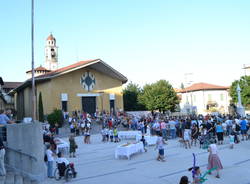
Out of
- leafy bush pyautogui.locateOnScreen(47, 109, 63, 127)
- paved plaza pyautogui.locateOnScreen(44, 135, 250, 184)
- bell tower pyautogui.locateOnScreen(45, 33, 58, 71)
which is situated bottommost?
paved plaza pyautogui.locateOnScreen(44, 135, 250, 184)

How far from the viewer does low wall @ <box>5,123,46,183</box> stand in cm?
966

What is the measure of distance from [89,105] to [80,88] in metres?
2.47

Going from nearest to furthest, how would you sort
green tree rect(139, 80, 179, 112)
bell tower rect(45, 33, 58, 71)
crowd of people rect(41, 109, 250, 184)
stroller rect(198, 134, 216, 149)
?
crowd of people rect(41, 109, 250, 184), stroller rect(198, 134, 216, 149), green tree rect(139, 80, 179, 112), bell tower rect(45, 33, 58, 71)

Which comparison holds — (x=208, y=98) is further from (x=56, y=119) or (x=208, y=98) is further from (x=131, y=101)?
(x=56, y=119)

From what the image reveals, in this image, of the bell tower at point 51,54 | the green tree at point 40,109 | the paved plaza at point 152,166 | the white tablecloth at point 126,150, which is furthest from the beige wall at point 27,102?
the bell tower at point 51,54

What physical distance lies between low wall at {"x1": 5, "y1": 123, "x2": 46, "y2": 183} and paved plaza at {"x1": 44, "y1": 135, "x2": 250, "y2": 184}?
0.64 metres

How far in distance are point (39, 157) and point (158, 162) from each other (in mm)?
5228

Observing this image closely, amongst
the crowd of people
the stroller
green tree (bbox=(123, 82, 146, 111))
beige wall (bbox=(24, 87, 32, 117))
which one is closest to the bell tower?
green tree (bbox=(123, 82, 146, 111))

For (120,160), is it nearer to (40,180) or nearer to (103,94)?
(40,180)

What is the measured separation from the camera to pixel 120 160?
43.3ft

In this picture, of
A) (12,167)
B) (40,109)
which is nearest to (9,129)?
(12,167)

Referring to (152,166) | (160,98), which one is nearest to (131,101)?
(160,98)

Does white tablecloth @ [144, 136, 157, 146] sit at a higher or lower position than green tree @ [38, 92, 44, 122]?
lower

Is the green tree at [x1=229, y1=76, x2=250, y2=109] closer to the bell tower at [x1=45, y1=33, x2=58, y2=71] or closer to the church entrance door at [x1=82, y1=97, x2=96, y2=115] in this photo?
the church entrance door at [x1=82, y1=97, x2=96, y2=115]
